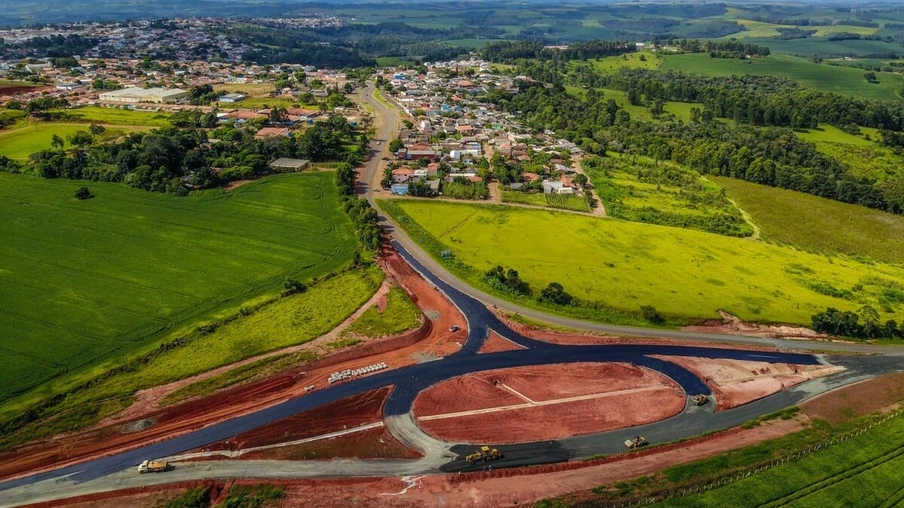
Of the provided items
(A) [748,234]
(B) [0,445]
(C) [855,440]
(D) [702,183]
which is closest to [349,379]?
(B) [0,445]

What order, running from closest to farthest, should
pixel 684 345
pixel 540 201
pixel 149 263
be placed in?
pixel 684 345
pixel 149 263
pixel 540 201

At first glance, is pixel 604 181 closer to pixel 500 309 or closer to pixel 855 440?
pixel 500 309

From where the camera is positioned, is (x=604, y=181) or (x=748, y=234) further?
(x=604, y=181)

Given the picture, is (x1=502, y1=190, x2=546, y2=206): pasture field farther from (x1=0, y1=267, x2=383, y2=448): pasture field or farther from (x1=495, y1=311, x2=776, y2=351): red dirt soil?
(x1=495, y1=311, x2=776, y2=351): red dirt soil

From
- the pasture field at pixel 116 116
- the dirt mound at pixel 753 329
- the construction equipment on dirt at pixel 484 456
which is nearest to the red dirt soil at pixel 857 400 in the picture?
the dirt mound at pixel 753 329

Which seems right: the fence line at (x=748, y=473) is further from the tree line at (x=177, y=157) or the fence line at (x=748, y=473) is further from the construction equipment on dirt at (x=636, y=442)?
the tree line at (x=177, y=157)
